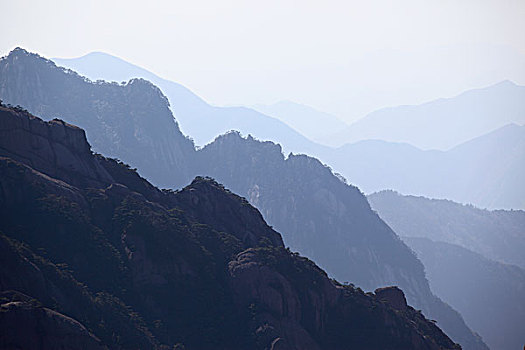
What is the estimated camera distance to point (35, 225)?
80938 millimetres

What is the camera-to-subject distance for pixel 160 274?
86.3 metres

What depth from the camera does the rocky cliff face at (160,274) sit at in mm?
74375

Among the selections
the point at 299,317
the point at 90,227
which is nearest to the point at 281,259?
the point at 299,317

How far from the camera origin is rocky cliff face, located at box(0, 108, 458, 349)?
244 ft

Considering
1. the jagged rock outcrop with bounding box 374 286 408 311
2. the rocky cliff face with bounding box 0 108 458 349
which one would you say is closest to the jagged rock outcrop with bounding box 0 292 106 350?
the rocky cliff face with bounding box 0 108 458 349

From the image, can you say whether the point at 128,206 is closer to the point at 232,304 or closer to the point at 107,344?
the point at 232,304

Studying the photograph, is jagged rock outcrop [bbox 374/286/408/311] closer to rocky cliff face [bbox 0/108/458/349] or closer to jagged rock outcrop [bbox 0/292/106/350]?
rocky cliff face [bbox 0/108/458/349]

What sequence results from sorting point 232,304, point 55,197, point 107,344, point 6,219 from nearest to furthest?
point 107,344 < point 6,219 < point 55,197 < point 232,304

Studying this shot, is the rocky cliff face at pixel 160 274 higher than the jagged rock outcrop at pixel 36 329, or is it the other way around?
the rocky cliff face at pixel 160 274

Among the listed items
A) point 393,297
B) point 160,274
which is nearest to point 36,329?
point 160,274

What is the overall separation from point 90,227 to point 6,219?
10072 mm

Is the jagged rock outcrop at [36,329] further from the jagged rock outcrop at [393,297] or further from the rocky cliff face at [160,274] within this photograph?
the jagged rock outcrop at [393,297]

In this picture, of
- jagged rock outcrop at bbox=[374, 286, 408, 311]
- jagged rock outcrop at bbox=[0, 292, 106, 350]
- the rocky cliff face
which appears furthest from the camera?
jagged rock outcrop at bbox=[374, 286, 408, 311]

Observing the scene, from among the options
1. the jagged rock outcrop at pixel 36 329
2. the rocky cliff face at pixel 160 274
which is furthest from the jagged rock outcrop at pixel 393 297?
the jagged rock outcrop at pixel 36 329
